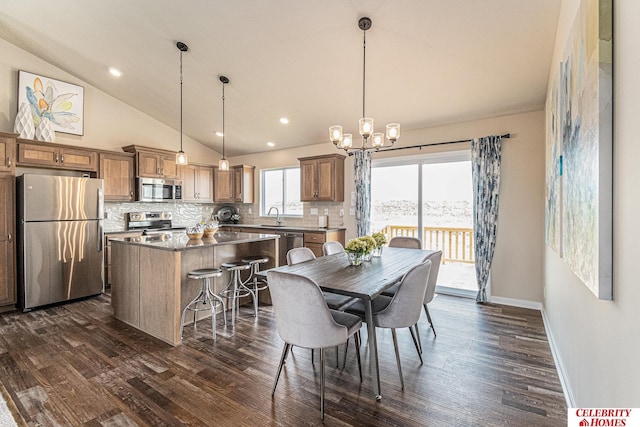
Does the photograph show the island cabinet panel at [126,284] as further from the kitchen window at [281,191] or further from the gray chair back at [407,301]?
the kitchen window at [281,191]

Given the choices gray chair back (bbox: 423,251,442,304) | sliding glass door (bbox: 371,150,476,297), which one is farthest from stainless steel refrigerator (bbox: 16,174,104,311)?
gray chair back (bbox: 423,251,442,304)

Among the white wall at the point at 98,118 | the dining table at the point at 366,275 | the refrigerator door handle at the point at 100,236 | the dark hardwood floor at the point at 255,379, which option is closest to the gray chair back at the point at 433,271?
the dining table at the point at 366,275

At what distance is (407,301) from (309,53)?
9.32 ft

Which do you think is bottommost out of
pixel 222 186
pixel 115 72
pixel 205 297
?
pixel 205 297

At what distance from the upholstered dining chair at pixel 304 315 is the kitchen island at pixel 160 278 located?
1417 millimetres

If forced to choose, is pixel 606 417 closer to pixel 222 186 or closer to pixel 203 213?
pixel 222 186

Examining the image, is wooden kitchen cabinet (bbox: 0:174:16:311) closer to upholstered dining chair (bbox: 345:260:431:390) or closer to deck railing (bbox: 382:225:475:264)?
upholstered dining chair (bbox: 345:260:431:390)

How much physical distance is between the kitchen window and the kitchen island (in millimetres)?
2407

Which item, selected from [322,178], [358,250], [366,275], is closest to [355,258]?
[358,250]

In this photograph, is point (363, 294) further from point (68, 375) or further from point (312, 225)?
point (312, 225)

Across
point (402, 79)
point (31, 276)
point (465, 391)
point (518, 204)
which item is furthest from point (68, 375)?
point (518, 204)

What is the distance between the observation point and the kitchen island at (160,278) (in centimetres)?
294

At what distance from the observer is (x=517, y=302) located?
13.2 ft

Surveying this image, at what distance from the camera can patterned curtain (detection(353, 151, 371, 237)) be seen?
509 cm
